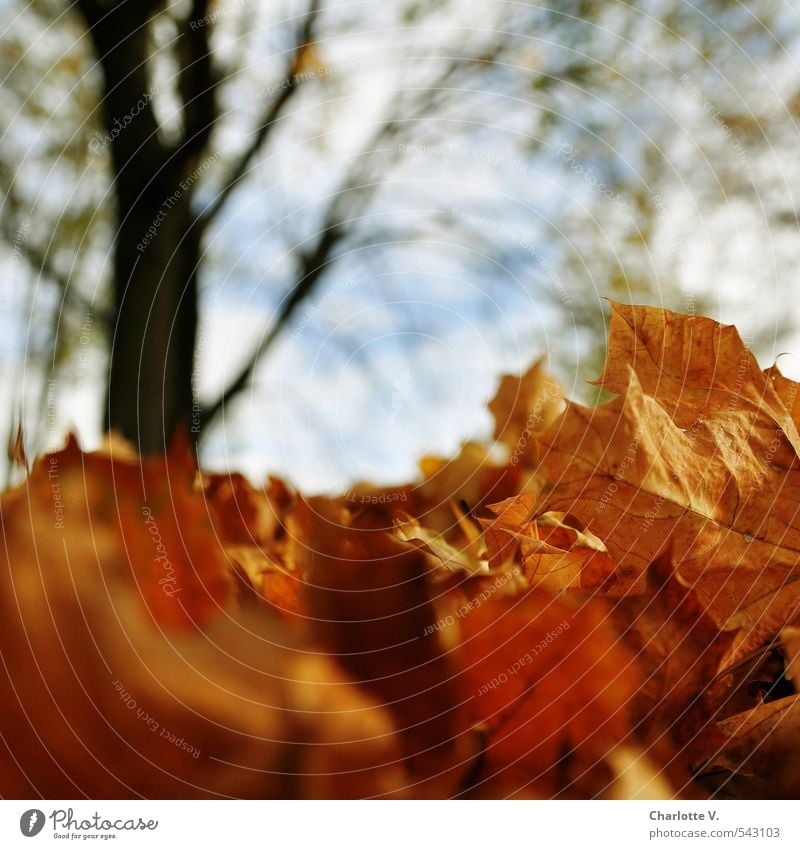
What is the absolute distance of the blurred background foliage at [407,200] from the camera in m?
0.32

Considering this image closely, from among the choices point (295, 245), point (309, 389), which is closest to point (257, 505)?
point (309, 389)

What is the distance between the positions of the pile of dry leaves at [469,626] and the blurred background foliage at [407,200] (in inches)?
2.0

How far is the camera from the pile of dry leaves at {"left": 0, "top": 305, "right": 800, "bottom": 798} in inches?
8.8

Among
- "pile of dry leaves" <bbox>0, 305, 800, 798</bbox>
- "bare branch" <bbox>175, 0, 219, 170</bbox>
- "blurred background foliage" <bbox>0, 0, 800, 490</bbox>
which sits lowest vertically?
"pile of dry leaves" <bbox>0, 305, 800, 798</bbox>

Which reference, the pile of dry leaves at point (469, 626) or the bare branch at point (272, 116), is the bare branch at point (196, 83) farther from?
the pile of dry leaves at point (469, 626)

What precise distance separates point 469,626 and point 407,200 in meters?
0.21

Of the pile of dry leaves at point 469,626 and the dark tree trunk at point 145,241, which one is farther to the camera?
the dark tree trunk at point 145,241

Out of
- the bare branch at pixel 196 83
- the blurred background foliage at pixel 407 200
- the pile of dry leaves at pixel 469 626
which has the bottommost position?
the pile of dry leaves at pixel 469 626

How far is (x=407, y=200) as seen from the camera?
0.35 m

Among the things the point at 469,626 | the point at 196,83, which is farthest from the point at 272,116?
the point at 469,626

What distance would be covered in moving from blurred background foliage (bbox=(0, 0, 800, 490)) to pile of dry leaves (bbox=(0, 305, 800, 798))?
5 centimetres

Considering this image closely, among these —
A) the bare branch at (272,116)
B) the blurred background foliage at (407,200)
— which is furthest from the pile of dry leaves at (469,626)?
the bare branch at (272,116)

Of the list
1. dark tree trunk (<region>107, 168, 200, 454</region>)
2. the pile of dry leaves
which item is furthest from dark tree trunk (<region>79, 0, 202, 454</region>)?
the pile of dry leaves

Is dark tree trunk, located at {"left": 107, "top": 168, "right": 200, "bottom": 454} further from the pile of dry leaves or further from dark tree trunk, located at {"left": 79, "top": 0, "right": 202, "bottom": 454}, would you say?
the pile of dry leaves
